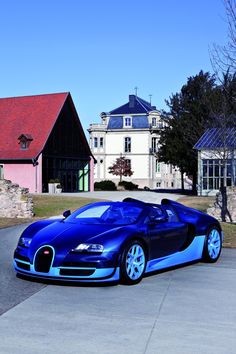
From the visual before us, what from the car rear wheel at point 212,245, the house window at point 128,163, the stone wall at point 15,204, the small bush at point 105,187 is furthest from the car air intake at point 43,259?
the house window at point 128,163

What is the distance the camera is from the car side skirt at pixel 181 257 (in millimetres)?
8312

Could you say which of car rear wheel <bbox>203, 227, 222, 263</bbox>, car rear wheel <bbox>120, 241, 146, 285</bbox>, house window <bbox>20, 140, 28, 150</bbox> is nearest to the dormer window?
house window <bbox>20, 140, 28, 150</bbox>

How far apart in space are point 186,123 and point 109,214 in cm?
4149

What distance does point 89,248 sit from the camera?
7.44 metres

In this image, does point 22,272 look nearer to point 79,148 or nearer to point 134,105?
point 79,148

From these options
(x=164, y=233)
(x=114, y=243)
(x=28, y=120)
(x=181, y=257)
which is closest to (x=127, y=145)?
(x=28, y=120)

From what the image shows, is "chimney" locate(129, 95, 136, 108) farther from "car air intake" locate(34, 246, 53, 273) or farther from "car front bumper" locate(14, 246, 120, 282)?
"car front bumper" locate(14, 246, 120, 282)

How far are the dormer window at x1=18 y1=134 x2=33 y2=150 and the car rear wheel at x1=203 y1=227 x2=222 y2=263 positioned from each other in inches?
1462

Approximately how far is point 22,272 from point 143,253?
5.84ft

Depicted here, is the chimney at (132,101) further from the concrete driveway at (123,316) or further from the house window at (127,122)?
the concrete driveway at (123,316)

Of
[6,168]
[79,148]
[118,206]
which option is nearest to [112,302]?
[118,206]

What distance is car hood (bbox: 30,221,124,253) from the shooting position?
754 centimetres

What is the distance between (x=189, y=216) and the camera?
9.52 metres

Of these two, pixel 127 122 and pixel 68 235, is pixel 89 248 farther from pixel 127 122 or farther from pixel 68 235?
pixel 127 122
